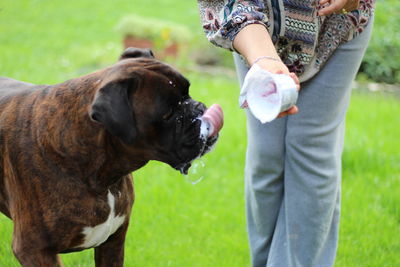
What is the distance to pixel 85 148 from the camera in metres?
2.76

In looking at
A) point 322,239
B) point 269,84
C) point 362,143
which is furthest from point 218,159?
point 269,84

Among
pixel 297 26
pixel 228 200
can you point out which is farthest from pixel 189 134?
pixel 228 200

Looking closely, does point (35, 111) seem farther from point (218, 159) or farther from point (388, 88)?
point (388, 88)

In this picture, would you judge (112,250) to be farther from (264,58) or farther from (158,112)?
(264,58)

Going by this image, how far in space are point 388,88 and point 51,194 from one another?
675cm

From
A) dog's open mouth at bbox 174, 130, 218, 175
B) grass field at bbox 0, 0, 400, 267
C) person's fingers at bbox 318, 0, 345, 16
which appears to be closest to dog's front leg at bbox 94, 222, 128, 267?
dog's open mouth at bbox 174, 130, 218, 175

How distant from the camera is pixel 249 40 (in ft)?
8.24

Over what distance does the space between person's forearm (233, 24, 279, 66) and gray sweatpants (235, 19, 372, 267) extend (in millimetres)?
622

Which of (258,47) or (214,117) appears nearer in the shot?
(258,47)

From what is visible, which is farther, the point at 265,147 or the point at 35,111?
the point at 265,147

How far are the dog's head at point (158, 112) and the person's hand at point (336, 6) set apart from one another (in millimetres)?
688

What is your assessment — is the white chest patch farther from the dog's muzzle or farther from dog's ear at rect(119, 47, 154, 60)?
dog's ear at rect(119, 47, 154, 60)

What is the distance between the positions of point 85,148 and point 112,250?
655 mm

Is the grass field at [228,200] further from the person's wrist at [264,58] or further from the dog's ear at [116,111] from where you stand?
the person's wrist at [264,58]
